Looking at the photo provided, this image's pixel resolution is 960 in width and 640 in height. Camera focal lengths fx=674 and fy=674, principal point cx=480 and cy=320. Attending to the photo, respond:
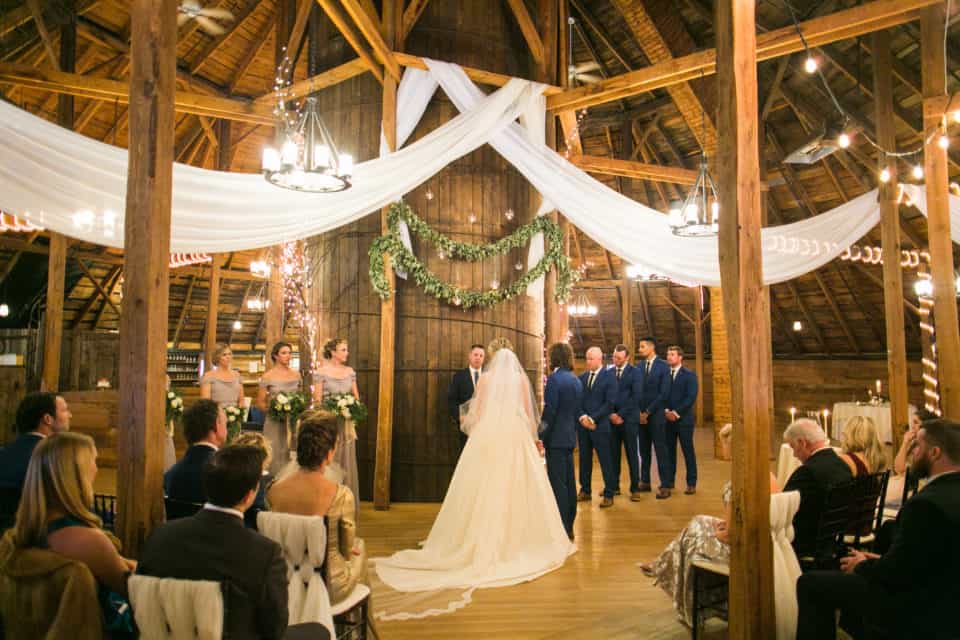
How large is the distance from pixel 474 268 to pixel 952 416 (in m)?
4.64

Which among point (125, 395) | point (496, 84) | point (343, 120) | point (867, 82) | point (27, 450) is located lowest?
point (27, 450)

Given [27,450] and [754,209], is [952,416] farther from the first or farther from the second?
[27,450]

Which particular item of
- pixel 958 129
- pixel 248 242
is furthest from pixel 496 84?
pixel 958 129

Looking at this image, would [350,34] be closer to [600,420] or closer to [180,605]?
[600,420]

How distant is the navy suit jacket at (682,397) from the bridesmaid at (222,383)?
4.51m

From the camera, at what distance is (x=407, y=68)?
688 cm

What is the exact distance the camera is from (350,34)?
6199 millimetres

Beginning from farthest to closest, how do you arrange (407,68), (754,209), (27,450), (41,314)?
1. (41,314)
2. (407,68)
3. (754,209)
4. (27,450)

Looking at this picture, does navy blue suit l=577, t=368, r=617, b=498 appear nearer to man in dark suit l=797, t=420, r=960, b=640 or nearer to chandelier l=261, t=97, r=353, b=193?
chandelier l=261, t=97, r=353, b=193

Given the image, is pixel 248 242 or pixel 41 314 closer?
pixel 248 242

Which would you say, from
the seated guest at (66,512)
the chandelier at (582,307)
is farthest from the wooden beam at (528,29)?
the chandelier at (582,307)

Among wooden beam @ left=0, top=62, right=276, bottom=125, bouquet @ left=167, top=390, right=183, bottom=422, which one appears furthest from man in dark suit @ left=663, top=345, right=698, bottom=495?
wooden beam @ left=0, top=62, right=276, bottom=125

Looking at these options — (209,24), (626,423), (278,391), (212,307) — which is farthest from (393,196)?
(212,307)

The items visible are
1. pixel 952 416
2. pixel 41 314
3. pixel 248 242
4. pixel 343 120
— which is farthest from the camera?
pixel 41 314
